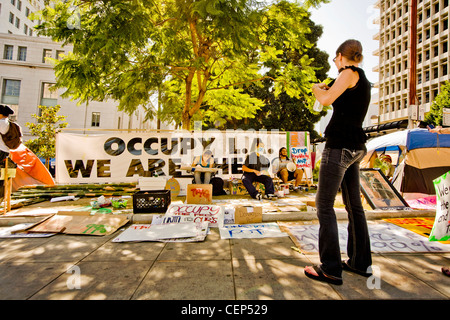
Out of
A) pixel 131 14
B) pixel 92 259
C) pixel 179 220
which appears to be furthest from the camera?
pixel 131 14

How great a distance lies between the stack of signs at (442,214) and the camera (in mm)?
2967

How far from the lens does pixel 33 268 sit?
2.70 metres

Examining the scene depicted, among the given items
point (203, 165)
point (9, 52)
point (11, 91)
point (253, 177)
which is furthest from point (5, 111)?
point (9, 52)

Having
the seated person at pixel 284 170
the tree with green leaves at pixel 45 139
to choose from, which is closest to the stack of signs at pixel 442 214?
the seated person at pixel 284 170

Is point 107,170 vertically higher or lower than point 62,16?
lower

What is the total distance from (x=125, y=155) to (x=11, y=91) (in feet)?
113

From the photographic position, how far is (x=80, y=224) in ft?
13.9

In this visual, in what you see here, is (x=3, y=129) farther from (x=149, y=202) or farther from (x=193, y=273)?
(x=193, y=273)

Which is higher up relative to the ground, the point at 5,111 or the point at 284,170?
the point at 5,111

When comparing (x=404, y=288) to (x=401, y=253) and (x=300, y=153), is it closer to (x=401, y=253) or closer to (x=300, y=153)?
(x=401, y=253)

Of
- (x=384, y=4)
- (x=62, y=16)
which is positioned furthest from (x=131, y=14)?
(x=384, y=4)

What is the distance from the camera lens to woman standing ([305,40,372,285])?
92.0 inches

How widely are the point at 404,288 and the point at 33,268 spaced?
12.2 feet

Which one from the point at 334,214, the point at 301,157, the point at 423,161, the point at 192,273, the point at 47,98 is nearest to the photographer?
the point at 334,214
